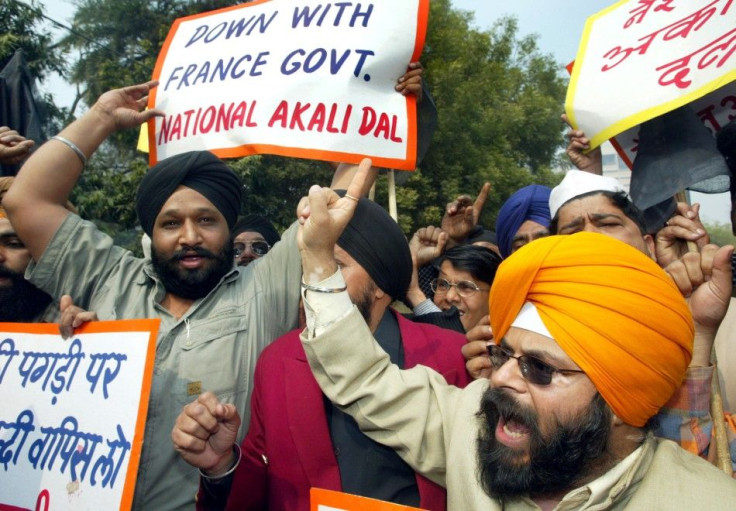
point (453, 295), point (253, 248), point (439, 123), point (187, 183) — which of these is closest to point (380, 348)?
point (187, 183)

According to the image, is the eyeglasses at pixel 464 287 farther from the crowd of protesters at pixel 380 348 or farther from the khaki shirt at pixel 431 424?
the khaki shirt at pixel 431 424

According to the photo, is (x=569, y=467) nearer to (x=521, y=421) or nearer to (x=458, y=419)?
(x=521, y=421)

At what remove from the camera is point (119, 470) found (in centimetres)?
222

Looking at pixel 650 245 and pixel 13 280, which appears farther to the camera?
pixel 13 280

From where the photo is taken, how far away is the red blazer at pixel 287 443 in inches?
83.5

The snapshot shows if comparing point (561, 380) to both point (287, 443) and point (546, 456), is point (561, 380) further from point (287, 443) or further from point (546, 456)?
point (287, 443)

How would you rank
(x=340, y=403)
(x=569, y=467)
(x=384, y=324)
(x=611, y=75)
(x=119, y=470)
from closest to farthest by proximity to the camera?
1. (x=569, y=467)
2. (x=340, y=403)
3. (x=119, y=470)
4. (x=384, y=324)
5. (x=611, y=75)

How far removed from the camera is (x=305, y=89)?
3.31 meters

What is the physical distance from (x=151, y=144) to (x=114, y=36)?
1922cm

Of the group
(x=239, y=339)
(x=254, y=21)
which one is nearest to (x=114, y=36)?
(x=254, y=21)

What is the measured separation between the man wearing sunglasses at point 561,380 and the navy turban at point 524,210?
1748 mm

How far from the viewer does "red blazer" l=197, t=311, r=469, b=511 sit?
83.5 inches

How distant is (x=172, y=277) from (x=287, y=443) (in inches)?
38.2

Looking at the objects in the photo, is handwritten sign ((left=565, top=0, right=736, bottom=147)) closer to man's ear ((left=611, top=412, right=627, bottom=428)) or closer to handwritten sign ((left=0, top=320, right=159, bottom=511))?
man's ear ((left=611, top=412, right=627, bottom=428))
